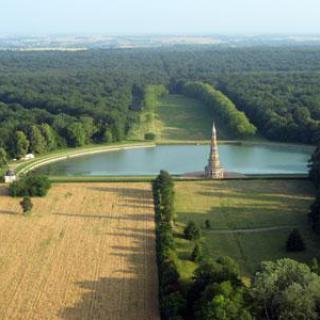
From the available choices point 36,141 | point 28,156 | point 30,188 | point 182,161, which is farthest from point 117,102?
point 30,188

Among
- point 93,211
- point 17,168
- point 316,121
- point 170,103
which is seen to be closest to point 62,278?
point 93,211

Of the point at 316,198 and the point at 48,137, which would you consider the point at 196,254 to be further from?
the point at 48,137

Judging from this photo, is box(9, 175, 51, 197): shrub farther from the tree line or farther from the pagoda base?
the tree line

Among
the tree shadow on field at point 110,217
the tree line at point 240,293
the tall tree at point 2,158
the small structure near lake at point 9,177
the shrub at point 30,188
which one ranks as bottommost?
the tall tree at point 2,158

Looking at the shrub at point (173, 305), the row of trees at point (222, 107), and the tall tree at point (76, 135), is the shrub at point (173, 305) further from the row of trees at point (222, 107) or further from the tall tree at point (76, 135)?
the row of trees at point (222, 107)

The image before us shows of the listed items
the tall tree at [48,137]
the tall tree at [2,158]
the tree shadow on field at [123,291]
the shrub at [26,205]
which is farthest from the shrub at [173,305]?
the tall tree at [48,137]

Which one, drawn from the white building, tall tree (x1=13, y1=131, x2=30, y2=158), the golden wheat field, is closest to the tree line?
the golden wheat field

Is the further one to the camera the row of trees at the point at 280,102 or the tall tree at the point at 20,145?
the row of trees at the point at 280,102
